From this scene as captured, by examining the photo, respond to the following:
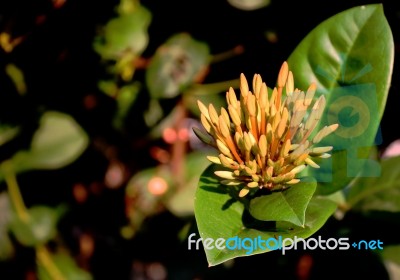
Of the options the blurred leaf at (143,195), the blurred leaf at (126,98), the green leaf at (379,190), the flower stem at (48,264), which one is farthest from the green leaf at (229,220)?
the flower stem at (48,264)

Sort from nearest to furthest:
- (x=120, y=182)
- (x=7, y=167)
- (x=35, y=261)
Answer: (x=7, y=167) < (x=35, y=261) < (x=120, y=182)

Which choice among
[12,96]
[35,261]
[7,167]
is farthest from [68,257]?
[12,96]

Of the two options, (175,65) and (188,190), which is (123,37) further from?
(188,190)

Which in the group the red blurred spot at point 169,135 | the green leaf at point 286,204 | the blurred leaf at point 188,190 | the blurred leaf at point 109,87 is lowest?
the blurred leaf at point 188,190

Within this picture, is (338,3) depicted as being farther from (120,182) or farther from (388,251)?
(120,182)

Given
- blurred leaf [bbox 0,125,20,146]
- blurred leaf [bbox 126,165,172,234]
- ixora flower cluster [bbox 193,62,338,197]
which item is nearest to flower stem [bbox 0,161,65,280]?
blurred leaf [bbox 0,125,20,146]

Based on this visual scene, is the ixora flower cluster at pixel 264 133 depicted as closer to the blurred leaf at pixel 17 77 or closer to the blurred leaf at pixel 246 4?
the blurred leaf at pixel 246 4

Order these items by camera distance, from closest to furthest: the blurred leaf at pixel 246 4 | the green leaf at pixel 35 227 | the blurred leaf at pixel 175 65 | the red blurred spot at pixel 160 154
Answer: the blurred leaf at pixel 246 4, the blurred leaf at pixel 175 65, the green leaf at pixel 35 227, the red blurred spot at pixel 160 154
